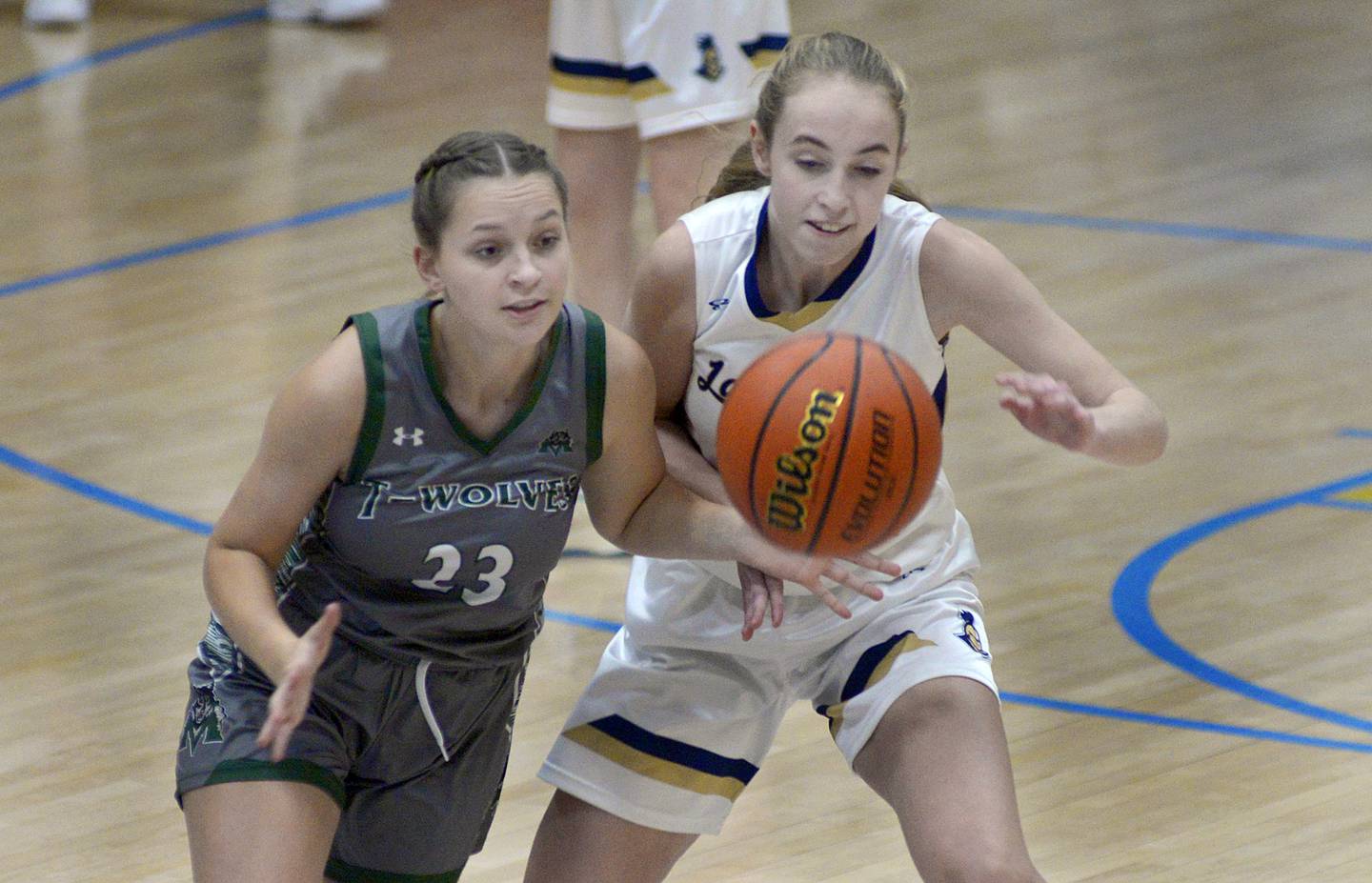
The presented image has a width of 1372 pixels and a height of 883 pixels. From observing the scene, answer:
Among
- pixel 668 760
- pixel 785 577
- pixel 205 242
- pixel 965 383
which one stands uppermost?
pixel 785 577

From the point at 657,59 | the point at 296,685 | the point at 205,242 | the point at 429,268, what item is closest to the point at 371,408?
the point at 429,268

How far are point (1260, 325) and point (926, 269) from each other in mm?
4034

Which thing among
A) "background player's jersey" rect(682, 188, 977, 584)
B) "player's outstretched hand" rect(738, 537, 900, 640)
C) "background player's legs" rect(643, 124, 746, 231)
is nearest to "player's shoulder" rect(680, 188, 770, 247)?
"background player's jersey" rect(682, 188, 977, 584)

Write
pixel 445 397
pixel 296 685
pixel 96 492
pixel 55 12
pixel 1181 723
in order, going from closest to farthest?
pixel 296 685 → pixel 445 397 → pixel 1181 723 → pixel 96 492 → pixel 55 12

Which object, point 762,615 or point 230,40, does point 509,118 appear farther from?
point 762,615

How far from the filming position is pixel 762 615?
310 centimetres

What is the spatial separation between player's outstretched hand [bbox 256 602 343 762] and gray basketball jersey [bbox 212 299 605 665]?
29cm

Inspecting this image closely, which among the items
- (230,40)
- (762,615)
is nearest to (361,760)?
(762,615)

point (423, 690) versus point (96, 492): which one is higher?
point (423, 690)

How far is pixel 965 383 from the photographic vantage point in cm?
663

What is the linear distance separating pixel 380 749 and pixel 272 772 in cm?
19

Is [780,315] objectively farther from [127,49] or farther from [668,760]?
[127,49]

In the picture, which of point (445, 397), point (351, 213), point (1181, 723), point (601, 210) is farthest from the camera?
point (351, 213)

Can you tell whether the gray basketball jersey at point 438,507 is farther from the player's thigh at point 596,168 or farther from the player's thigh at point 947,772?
the player's thigh at point 596,168
